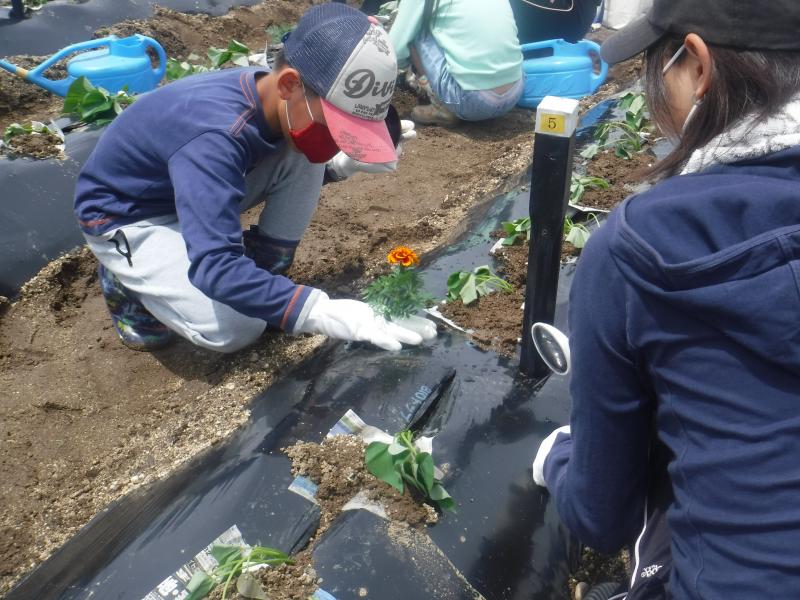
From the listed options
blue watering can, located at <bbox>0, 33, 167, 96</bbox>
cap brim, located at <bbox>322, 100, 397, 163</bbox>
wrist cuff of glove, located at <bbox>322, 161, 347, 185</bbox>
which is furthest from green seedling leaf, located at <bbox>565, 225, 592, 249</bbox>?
blue watering can, located at <bbox>0, 33, 167, 96</bbox>

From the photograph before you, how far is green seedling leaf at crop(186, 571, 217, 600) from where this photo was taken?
52.5 inches

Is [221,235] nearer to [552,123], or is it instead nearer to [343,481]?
[343,481]

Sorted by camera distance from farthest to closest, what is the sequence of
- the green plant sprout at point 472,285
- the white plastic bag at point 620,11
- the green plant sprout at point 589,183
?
the white plastic bag at point 620,11
the green plant sprout at point 589,183
the green plant sprout at point 472,285

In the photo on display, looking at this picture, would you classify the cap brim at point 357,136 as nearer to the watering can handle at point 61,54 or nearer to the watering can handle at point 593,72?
the watering can handle at point 61,54

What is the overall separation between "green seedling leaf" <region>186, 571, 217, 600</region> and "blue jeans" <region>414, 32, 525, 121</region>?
3488 millimetres

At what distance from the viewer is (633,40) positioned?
3.13 feet

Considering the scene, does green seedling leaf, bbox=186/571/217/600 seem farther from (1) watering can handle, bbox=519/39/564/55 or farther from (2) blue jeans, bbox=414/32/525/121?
(1) watering can handle, bbox=519/39/564/55

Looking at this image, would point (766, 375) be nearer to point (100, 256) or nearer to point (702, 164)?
point (702, 164)

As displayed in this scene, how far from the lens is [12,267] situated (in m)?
2.71

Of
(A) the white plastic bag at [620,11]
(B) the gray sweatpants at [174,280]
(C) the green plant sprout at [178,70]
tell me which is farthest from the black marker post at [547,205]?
(A) the white plastic bag at [620,11]

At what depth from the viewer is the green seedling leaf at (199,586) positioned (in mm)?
1334

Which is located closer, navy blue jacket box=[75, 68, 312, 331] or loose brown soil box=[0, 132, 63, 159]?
navy blue jacket box=[75, 68, 312, 331]

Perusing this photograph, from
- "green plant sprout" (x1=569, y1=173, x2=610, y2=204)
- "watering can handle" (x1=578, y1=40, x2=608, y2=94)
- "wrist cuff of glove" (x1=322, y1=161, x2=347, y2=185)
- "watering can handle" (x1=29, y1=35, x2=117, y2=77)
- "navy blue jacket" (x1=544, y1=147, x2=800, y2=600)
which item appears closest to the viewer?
"navy blue jacket" (x1=544, y1=147, x2=800, y2=600)

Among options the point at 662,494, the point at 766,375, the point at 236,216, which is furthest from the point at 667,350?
the point at 236,216
